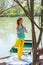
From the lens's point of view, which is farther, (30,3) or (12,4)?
(12,4)

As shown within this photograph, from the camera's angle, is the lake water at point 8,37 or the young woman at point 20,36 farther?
the young woman at point 20,36

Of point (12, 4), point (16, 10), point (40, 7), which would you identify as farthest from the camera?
point (16, 10)

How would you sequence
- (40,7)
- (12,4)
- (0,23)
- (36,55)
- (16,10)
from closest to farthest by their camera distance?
(40,7) < (36,55) < (12,4) < (16,10) < (0,23)

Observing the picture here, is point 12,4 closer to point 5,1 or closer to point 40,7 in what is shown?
point 5,1

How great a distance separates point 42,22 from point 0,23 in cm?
651

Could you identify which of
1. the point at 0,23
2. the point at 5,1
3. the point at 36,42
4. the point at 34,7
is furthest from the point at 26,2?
the point at 0,23

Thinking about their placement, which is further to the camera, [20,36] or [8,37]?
[8,37]

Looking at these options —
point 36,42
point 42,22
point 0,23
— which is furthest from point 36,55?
point 0,23

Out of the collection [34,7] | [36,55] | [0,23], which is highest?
[34,7]

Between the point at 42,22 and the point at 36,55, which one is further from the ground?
the point at 42,22

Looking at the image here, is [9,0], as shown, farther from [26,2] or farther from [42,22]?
[42,22]

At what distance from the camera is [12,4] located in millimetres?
1607

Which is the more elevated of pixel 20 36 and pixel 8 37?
pixel 20 36

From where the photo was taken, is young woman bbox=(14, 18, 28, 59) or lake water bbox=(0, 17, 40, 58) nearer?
lake water bbox=(0, 17, 40, 58)
